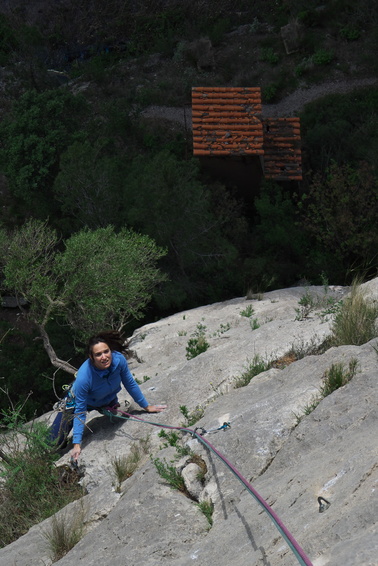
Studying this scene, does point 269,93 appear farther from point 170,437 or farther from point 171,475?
point 171,475

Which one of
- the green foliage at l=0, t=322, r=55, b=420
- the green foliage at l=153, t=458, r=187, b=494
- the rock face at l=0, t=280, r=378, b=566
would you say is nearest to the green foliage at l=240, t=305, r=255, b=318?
the rock face at l=0, t=280, r=378, b=566

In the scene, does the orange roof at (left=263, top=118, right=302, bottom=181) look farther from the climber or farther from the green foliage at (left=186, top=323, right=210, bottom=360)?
the climber

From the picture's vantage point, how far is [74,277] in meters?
15.6

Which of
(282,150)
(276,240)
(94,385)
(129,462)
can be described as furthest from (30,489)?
(282,150)

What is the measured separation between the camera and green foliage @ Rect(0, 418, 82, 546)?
7.73 metres

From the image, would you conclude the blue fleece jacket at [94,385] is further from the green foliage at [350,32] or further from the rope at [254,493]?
the green foliage at [350,32]

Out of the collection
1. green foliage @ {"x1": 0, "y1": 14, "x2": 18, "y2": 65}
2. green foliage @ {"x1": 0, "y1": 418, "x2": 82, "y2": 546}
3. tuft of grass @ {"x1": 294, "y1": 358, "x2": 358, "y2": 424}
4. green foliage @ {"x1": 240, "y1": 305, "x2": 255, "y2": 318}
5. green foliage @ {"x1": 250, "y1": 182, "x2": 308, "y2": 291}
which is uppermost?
green foliage @ {"x1": 0, "y1": 14, "x2": 18, "y2": 65}

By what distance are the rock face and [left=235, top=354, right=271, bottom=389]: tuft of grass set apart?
15 cm

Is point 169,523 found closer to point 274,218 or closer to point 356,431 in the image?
point 356,431

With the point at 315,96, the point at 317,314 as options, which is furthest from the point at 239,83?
the point at 317,314

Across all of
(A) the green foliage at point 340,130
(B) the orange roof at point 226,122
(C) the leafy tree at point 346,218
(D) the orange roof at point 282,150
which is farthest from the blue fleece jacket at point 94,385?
(A) the green foliage at point 340,130

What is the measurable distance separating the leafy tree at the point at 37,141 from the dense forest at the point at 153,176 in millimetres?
61

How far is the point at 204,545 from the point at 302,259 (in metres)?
18.3

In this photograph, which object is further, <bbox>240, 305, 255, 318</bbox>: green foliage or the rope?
<bbox>240, 305, 255, 318</bbox>: green foliage
